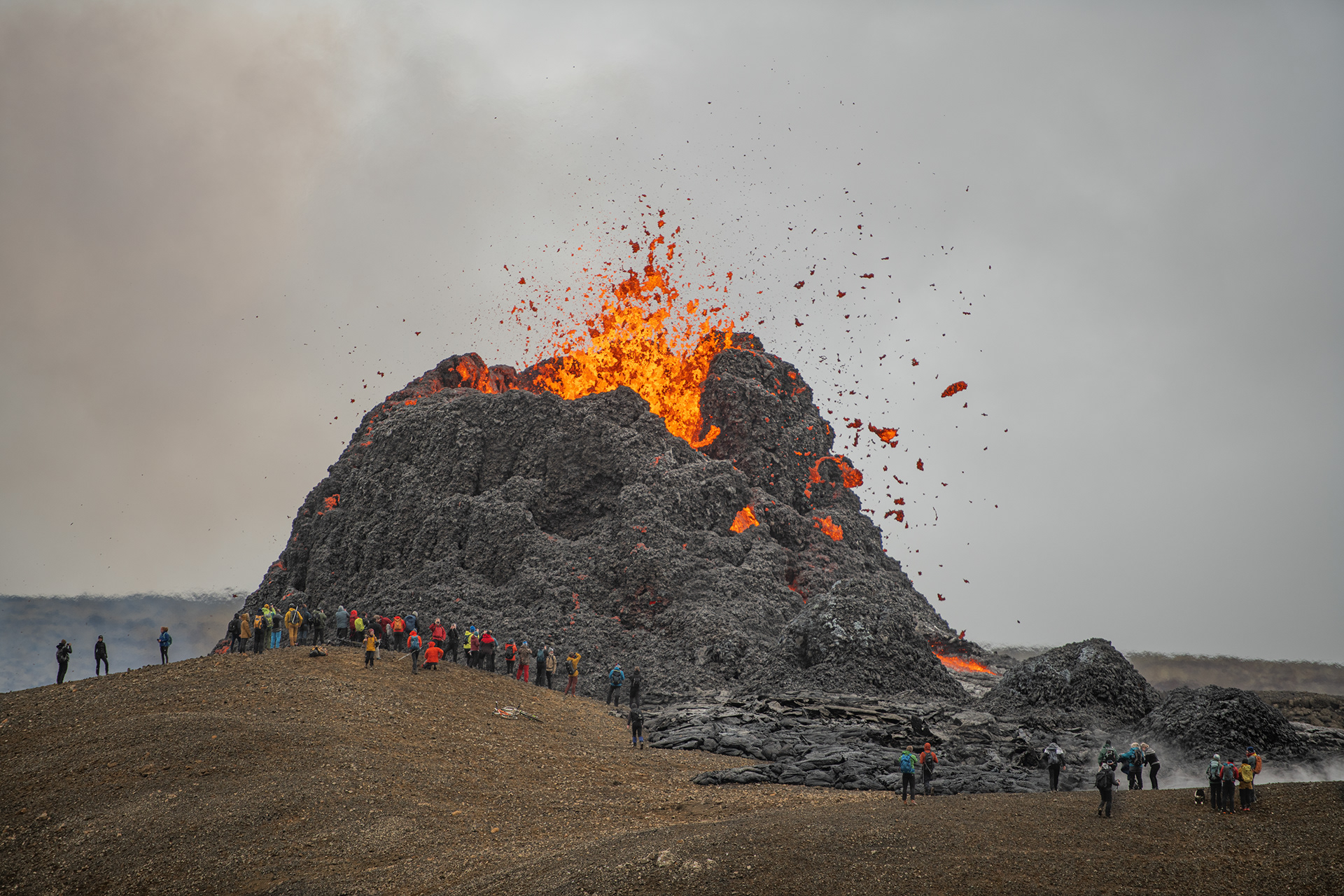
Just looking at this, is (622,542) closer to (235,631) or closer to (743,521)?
(743,521)

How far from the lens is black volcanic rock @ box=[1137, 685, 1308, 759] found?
3150 cm

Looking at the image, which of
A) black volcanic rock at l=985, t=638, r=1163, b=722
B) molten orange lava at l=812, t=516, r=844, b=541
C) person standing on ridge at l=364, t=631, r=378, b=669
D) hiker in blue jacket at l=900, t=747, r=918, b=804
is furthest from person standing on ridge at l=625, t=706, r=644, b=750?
molten orange lava at l=812, t=516, r=844, b=541

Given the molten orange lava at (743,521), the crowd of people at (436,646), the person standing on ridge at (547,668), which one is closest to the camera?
the crowd of people at (436,646)

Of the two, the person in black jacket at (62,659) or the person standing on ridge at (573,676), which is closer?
the person in black jacket at (62,659)

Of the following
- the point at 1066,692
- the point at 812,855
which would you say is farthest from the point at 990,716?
the point at 812,855

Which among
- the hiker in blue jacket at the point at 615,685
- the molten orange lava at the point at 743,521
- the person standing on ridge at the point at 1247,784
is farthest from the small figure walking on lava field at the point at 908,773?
the molten orange lava at the point at 743,521

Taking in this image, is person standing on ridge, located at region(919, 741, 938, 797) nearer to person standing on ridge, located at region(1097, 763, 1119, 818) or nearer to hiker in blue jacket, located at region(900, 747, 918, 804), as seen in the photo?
hiker in blue jacket, located at region(900, 747, 918, 804)

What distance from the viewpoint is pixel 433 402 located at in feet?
238

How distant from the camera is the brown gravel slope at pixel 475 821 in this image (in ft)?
58.9

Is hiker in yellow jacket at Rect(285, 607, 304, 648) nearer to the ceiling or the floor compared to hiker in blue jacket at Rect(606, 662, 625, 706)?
nearer to the ceiling

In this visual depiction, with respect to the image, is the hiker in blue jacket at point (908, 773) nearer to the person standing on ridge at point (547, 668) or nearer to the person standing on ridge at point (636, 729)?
the person standing on ridge at point (636, 729)

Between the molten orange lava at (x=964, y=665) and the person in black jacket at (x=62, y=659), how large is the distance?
5430 cm

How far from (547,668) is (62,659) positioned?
21.7 m

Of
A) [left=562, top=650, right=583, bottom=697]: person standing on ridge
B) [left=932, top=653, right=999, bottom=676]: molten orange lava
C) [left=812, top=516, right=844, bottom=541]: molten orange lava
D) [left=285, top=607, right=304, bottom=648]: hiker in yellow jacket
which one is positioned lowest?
[left=932, top=653, right=999, bottom=676]: molten orange lava
